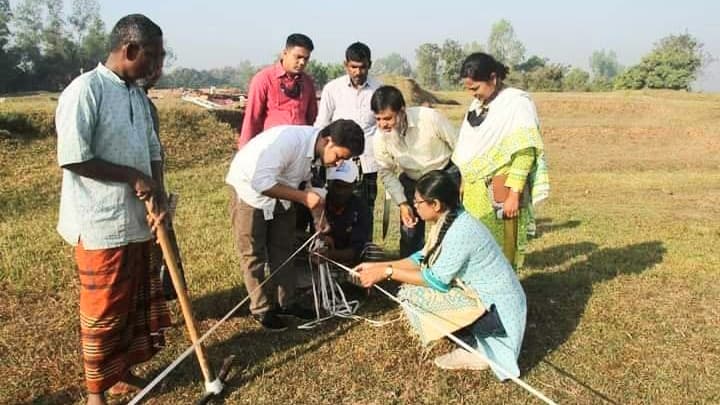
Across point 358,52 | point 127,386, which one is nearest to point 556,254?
point 358,52

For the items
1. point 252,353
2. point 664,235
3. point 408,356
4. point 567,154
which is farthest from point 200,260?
point 567,154

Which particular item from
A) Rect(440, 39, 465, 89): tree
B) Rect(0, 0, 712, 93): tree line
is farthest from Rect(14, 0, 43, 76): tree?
Rect(440, 39, 465, 89): tree

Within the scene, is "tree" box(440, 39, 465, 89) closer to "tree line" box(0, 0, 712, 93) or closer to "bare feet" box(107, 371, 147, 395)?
"tree line" box(0, 0, 712, 93)

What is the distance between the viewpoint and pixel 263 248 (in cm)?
400

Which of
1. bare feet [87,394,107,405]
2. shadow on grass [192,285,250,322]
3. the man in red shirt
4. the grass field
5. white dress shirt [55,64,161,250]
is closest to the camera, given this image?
white dress shirt [55,64,161,250]

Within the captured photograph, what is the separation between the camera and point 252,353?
12.6 feet

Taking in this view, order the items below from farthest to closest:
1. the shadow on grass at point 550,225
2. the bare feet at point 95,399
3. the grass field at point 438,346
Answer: the shadow on grass at point 550,225
the grass field at point 438,346
the bare feet at point 95,399

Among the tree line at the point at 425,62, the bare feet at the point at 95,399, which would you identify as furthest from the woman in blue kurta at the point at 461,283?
the tree line at the point at 425,62

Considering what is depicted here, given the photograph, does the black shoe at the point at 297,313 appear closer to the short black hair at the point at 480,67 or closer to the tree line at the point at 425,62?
the short black hair at the point at 480,67

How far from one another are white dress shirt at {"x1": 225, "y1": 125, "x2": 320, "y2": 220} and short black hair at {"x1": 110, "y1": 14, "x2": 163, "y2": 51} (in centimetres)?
98

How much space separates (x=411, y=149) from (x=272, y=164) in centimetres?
131

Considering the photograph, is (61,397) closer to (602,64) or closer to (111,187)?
(111,187)

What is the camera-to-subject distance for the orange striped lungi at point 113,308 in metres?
2.94

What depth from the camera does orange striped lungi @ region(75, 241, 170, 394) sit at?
2936 millimetres
